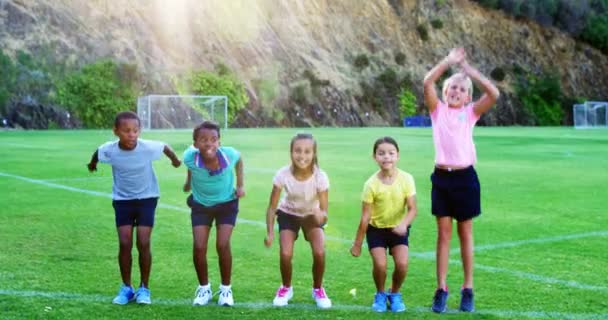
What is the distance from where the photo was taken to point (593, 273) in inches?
285

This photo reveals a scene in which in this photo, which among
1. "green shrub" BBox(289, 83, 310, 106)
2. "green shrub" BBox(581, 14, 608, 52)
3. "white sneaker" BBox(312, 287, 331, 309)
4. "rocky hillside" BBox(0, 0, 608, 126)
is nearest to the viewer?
"white sneaker" BBox(312, 287, 331, 309)

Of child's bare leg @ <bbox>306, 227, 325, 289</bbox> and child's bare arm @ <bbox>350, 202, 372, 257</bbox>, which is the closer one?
child's bare arm @ <bbox>350, 202, 372, 257</bbox>

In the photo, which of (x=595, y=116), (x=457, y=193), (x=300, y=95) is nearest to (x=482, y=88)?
(x=457, y=193)

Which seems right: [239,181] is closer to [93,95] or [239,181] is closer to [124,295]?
[124,295]

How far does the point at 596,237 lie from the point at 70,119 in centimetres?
4448

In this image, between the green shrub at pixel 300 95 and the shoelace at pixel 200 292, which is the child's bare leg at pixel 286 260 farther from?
the green shrub at pixel 300 95

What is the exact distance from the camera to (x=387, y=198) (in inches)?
240

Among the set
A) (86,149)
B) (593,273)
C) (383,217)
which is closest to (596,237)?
(593,273)

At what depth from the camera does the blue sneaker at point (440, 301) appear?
593 cm

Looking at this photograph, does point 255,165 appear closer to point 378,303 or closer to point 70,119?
point 378,303

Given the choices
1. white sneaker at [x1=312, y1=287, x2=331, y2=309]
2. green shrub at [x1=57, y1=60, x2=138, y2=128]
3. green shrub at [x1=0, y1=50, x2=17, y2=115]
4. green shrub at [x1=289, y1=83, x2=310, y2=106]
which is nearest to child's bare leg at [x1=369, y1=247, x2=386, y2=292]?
white sneaker at [x1=312, y1=287, x2=331, y2=309]

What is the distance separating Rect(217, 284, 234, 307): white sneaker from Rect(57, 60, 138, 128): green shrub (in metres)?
44.9

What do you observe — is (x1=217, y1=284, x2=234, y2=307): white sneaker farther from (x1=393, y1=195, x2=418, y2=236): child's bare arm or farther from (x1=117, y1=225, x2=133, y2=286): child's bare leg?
(x1=393, y1=195, x2=418, y2=236): child's bare arm

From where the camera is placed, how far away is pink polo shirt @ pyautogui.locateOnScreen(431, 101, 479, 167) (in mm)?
6133
